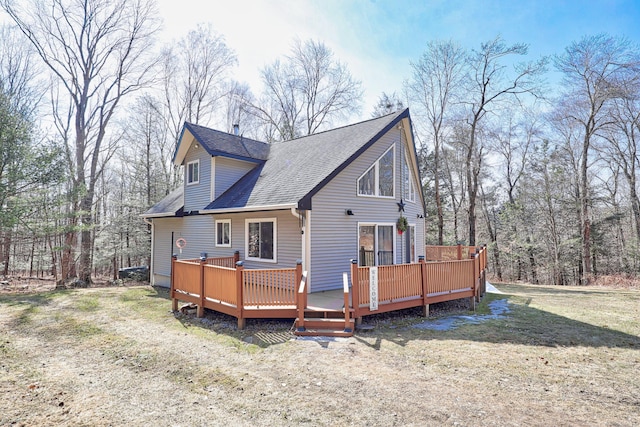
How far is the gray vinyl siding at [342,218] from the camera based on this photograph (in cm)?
937

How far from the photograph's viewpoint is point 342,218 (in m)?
9.99

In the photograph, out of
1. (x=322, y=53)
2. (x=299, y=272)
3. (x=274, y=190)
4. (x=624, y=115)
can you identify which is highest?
(x=322, y=53)

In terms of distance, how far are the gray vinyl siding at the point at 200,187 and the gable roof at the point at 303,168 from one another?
0.81 m

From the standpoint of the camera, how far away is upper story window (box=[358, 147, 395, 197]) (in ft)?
35.2

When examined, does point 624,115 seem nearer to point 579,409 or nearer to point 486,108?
point 486,108

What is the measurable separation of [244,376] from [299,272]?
8.40 feet

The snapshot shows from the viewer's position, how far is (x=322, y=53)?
25.8 metres

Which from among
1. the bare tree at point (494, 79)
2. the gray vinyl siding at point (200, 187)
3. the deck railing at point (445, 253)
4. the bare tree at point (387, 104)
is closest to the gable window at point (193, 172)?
the gray vinyl siding at point (200, 187)

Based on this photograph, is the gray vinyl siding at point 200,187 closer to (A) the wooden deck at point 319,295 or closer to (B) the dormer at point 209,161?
(B) the dormer at point 209,161

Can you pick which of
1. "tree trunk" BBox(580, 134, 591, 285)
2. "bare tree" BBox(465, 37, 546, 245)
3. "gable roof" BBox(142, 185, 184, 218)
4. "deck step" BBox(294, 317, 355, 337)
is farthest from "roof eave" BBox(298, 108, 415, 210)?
"tree trunk" BBox(580, 134, 591, 285)

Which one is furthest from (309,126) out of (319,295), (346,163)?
(319,295)

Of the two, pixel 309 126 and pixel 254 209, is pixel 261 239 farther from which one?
pixel 309 126

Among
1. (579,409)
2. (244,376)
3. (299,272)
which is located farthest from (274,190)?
(579,409)

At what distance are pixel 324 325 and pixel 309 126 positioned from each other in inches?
847
